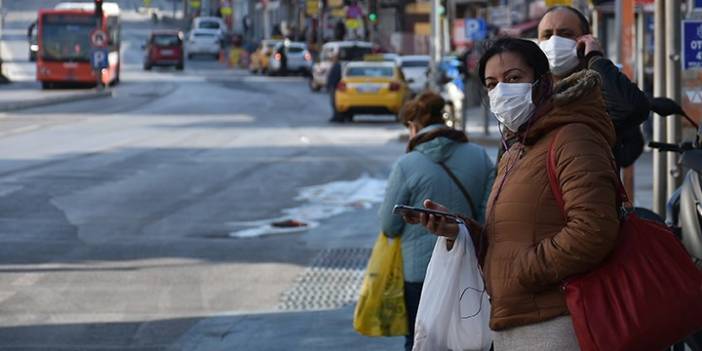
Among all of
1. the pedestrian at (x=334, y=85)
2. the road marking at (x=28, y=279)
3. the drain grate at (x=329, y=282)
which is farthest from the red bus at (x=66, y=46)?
the road marking at (x=28, y=279)

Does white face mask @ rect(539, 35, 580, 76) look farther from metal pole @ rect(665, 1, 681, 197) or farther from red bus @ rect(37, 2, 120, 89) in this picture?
red bus @ rect(37, 2, 120, 89)

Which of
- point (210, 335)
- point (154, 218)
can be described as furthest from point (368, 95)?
point (210, 335)

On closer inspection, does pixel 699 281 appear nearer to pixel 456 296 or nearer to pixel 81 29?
pixel 456 296

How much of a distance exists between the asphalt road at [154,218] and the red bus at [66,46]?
53.3 feet

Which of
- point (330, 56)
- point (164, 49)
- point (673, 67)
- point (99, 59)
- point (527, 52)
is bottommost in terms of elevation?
point (164, 49)

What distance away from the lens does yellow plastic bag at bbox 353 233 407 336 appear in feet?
25.7

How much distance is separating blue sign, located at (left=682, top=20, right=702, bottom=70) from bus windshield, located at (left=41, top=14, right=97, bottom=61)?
45537 millimetres

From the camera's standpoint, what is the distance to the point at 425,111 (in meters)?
8.00

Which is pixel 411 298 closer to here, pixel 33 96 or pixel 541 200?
pixel 541 200

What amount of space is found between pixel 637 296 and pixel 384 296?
3.39 meters

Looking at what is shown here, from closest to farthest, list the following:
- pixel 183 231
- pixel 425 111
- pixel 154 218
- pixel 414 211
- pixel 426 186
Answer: pixel 414 211
pixel 426 186
pixel 425 111
pixel 183 231
pixel 154 218

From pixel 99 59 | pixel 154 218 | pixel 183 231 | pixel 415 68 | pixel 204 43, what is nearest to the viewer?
pixel 183 231

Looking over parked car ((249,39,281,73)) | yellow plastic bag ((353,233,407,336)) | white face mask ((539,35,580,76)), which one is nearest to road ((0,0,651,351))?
yellow plastic bag ((353,233,407,336))

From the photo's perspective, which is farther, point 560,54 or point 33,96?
point 33,96
